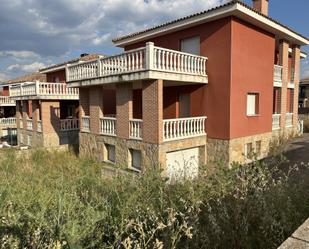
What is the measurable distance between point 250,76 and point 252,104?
67.3 inches

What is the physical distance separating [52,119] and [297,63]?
67.1 feet

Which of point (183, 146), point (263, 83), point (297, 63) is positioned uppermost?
point (297, 63)

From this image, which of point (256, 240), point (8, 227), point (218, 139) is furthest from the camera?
point (218, 139)

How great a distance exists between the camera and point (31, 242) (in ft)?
8.39

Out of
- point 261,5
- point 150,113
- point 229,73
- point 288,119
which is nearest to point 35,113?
point 150,113

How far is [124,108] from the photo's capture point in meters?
12.7

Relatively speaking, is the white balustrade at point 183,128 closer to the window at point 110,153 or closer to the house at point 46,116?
the window at point 110,153

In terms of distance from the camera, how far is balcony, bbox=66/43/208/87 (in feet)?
35.0

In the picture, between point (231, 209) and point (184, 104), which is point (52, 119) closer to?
point (184, 104)

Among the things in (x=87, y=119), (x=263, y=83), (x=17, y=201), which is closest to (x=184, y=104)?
(x=263, y=83)

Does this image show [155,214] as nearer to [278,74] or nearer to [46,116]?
[278,74]

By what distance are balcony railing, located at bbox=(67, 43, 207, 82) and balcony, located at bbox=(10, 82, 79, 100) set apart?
7745 millimetres

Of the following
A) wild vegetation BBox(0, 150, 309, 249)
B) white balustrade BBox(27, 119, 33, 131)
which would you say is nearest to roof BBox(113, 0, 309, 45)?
wild vegetation BBox(0, 150, 309, 249)

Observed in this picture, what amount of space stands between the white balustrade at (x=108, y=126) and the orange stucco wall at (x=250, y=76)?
20.8 ft
